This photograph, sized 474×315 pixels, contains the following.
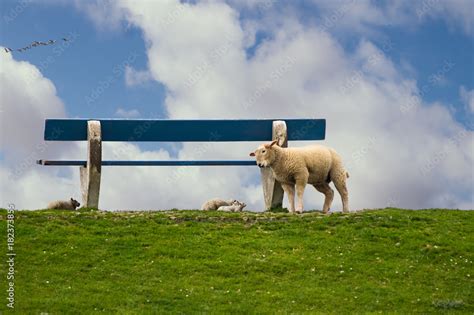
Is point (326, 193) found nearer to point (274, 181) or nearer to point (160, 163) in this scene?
point (274, 181)

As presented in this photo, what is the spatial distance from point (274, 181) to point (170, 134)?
122 inches

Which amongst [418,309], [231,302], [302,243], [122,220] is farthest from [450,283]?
[122,220]

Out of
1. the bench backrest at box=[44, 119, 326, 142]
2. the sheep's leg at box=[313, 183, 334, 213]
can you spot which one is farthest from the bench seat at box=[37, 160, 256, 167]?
the sheep's leg at box=[313, 183, 334, 213]

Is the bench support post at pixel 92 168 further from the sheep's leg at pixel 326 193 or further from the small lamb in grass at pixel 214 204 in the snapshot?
the sheep's leg at pixel 326 193

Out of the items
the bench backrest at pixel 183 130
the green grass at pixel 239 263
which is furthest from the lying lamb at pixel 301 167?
the bench backrest at pixel 183 130

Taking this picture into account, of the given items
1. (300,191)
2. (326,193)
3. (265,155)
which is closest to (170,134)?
(265,155)

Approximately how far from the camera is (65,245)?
15.2 m

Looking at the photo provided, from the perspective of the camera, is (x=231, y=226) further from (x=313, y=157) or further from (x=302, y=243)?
(x=313, y=157)

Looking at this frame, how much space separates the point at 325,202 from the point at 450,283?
615 cm

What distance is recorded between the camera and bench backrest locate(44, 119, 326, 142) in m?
20.0

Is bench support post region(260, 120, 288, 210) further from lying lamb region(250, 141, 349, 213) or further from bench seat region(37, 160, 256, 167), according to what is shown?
lying lamb region(250, 141, 349, 213)

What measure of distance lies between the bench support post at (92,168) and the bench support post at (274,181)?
4226 millimetres

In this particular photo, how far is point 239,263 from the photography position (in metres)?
14.3

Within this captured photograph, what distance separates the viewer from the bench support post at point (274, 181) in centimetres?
1972
